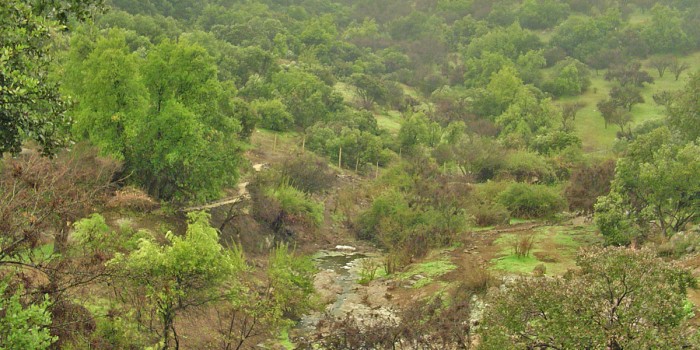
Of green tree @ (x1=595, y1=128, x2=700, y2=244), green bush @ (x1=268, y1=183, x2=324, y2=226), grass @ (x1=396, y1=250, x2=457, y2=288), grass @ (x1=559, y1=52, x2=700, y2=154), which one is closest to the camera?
green tree @ (x1=595, y1=128, x2=700, y2=244)

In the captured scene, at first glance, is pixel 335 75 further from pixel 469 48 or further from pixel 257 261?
pixel 257 261

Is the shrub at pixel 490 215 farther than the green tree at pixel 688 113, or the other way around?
the green tree at pixel 688 113

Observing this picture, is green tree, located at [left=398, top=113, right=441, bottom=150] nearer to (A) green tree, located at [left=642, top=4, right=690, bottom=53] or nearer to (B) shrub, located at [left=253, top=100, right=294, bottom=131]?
(B) shrub, located at [left=253, top=100, right=294, bottom=131]

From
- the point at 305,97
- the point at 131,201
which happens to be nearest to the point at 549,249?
the point at 131,201

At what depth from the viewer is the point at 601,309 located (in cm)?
964

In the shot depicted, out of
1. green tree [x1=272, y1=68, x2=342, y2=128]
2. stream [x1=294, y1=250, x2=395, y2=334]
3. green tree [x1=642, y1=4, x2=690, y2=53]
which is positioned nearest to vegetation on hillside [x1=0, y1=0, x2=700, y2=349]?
green tree [x1=272, y1=68, x2=342, y2=128]

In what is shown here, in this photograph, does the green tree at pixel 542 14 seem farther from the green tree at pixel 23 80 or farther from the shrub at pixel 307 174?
the green tree at pixel 23 80

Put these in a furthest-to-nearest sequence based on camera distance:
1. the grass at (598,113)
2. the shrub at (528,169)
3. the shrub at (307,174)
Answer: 1. the grass at (598,113)
2. the shrub at (528,169)
3. the shrub at (307,174)

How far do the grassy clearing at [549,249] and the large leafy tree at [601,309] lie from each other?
43.9 feet

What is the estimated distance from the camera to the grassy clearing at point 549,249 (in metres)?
25.1

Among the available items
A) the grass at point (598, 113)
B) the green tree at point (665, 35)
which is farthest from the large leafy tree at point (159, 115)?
the green tree at point (665, 35)

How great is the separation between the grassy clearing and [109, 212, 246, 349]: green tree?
46.4ft

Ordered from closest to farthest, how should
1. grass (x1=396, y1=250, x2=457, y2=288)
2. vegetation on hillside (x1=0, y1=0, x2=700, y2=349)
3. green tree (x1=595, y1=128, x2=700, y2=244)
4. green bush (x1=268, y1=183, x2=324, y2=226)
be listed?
vegetation on hillside (x1=0, y1=0, x2=700, y2=349) < green tree (x1=595, y1=128, x2=700, y2=244) < grass (x1=396, y1=250, x2=457, y2=288) < green bush (x1=268, y1=183, x2=324, y2=226)

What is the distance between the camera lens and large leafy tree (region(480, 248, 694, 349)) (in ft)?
30.1
